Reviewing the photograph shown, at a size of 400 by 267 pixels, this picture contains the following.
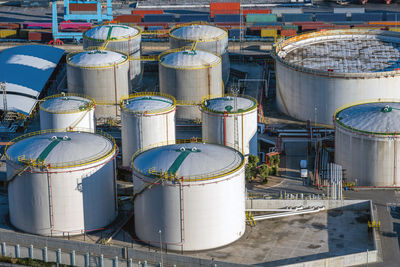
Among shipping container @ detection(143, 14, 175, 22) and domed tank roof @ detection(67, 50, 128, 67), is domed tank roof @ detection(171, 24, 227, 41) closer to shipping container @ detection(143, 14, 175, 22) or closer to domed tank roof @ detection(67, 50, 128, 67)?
domed tank roof @ detection(67, 50, 128, 67)

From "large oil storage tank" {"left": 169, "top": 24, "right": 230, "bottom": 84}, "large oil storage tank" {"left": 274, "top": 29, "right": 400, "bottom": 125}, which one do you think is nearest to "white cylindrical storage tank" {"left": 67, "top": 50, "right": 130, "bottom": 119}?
"large oil storage tank" {"left": 169, "top": 24, "right": 230, "bottom": 84}

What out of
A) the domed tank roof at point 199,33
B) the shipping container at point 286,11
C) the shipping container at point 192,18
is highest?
the domed tank roof at point 199,33

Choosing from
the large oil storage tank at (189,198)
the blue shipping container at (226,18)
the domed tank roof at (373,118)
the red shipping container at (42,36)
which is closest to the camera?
the large oil storage tank at (189,198)

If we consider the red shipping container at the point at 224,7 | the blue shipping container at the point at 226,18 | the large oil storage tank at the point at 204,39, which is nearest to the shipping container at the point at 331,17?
the blue shipping container at the point at 226,18

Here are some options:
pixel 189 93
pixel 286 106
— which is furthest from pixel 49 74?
pixel 286 106

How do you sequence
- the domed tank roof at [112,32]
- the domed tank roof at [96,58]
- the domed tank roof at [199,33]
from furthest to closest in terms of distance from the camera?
the domed tank roof at [112,32], the domed tank roof at [199,33], the domed tank roof at [96,58]

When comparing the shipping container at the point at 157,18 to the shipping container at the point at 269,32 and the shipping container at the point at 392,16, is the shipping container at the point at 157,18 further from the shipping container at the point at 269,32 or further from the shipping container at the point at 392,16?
the shipping container at the point at 392,16
